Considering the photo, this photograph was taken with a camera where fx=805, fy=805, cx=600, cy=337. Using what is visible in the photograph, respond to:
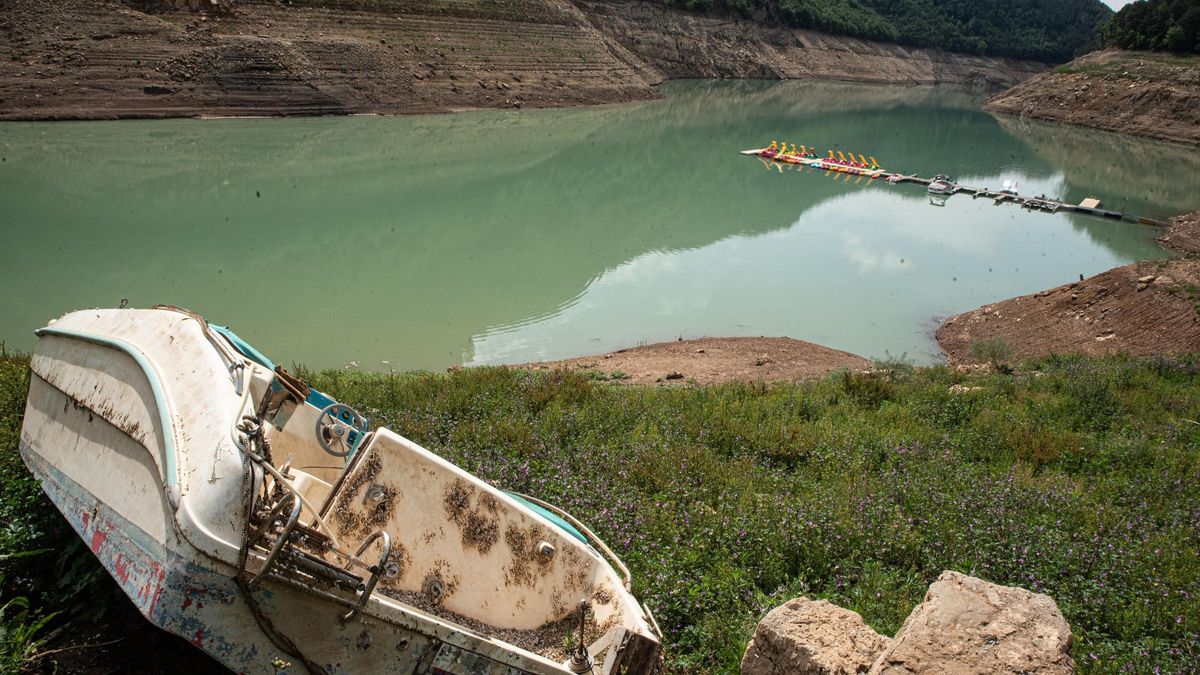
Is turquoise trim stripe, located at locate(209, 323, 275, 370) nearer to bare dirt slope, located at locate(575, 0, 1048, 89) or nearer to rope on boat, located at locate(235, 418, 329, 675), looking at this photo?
rope on boat, located at locate(235, 418, 329, 675)

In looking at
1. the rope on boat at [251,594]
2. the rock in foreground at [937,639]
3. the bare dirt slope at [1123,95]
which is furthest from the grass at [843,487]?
the bare dirt slope at [1123,95]

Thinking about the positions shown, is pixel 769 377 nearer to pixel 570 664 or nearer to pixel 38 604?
pixel 570 664

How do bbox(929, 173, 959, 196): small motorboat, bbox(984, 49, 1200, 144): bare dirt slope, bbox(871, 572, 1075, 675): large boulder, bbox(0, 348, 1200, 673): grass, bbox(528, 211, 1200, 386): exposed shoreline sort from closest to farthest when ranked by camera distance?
bbox(871, 572, 1075, 675): large boulder < bbox(0, 348, 1200, 673): grass < bbox(528, 211, 1200, 386): exposed shoreline < bbox(929, 173, 959, 196): small motorboat < bbox(984, 49, 1200, 144): bare dirt slope

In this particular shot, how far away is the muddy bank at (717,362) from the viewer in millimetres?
11230

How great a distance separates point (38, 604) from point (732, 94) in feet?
191

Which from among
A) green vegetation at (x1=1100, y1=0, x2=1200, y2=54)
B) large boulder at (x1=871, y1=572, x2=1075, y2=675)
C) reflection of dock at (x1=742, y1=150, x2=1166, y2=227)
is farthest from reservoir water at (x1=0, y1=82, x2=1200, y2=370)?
green vegetation at (x1=1100, y1=0, x2=1200, y2=54)

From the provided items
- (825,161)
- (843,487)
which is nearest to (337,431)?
(843,487)

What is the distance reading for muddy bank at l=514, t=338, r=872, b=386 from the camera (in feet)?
36.8

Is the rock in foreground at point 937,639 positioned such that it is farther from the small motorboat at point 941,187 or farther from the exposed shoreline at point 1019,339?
the small motorboat at point 941,187

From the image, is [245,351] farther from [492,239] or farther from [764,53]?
[764,53]

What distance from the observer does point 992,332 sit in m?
15.1

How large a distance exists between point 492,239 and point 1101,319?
12301 millimetres

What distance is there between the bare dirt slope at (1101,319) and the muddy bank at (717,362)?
9.19ft

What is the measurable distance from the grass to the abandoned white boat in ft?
2.05
